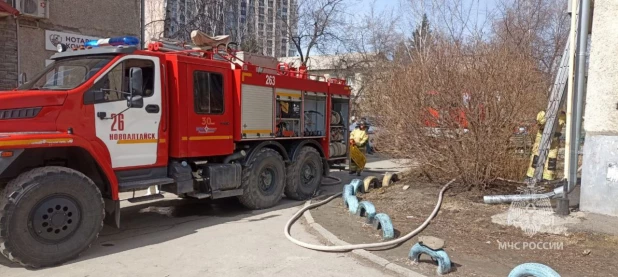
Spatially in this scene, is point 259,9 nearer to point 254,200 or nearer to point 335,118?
point 335,118

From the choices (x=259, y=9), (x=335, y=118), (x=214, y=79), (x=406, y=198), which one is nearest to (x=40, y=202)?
(x=214, y=79)

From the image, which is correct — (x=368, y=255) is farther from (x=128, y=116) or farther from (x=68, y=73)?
(x=68, y=73)

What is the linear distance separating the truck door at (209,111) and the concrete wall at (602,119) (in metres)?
5.57

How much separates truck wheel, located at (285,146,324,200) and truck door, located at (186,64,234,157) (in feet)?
5.70

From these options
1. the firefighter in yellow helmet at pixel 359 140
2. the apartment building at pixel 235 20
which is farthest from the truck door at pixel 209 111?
the apartment building at pixel 235 20

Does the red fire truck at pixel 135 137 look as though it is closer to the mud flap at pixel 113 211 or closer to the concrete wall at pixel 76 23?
the mud flap at pixel 113 211

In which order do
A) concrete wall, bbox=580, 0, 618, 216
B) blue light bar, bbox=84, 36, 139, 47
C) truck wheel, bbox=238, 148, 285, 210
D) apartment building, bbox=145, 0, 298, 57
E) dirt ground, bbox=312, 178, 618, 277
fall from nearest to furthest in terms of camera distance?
dirt ground, bbox=312, 178, 618, 277, blue light bar, bbox=84, 36, 139, 47, concrete wall, bbox=580, 0, 618, 216, truck wheel, bbox=238, 148, 285, 210, apartment building, bbox=145, 0, 298, 57

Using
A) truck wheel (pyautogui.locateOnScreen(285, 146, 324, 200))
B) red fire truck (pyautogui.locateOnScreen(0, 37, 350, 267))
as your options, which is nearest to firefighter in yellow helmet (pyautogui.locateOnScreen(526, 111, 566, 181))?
truck wheel (pyautogui.locateOnScreen(285, 146, 324, 200))

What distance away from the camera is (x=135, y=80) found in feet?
20.0

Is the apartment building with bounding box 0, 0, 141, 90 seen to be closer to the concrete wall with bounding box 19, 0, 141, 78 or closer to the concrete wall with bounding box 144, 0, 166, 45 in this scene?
the concrete wall with bounding box 19, 0, 141, 78

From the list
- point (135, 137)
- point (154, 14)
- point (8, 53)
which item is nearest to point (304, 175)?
point (135, 137)

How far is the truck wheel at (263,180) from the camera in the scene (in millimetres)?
8164

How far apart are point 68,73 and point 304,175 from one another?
4926 mm

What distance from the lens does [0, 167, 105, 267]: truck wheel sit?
4.94 metres
